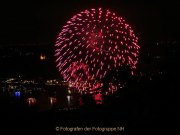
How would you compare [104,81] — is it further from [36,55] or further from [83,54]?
[36,55]

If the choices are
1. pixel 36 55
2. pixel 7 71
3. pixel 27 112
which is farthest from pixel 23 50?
pixel 27 112

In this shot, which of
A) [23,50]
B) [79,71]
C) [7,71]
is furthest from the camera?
[23,50]

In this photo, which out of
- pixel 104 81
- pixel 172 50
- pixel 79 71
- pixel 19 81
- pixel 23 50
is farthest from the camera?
pixel 23 50

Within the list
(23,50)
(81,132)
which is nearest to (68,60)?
(81,132)

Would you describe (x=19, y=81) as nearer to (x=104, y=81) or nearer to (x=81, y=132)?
(x=104, y=81)

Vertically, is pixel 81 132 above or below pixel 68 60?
below

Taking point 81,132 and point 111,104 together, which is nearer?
point 81,132

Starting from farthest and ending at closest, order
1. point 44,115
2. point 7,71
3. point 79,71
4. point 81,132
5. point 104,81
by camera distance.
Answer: point 7,71, point 79,71, point 104,81, point 44,115, point 81,132

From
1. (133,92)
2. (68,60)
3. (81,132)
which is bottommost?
(81,132)

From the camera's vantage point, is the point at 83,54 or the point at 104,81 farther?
the point at 83,54

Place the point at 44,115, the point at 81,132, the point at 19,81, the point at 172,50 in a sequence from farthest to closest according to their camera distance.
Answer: the point at 19,81 < the point at 172,50 < the point at 44,115 < the point at 81,132
